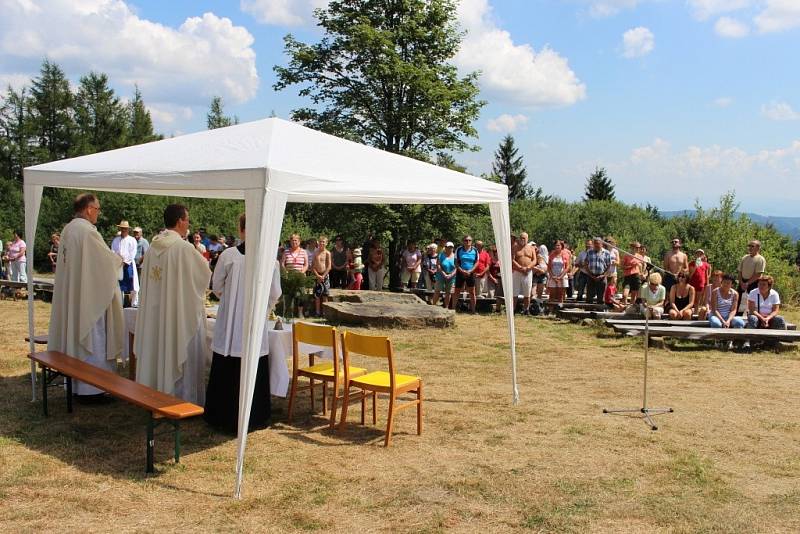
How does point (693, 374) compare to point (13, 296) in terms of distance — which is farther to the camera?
point (13, 296)

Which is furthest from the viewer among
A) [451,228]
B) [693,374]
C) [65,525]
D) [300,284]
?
[451,228]

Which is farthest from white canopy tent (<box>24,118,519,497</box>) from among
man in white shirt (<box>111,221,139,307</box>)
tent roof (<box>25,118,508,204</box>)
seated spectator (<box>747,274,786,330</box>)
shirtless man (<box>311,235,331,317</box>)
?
shirtless man (<box>311,235,331,317</box>)

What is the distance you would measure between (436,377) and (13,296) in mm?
12178

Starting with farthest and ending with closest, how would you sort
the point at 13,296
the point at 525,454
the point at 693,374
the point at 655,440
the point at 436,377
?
the point at 13,296 → the point at 693,374 → the point at 436,377 → the point at 655,440 → the point at 525,454

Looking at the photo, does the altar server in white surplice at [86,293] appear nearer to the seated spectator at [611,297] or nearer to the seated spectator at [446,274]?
the seated spectator at [446,274]

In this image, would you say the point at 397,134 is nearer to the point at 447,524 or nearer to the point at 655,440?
the point at 655,440

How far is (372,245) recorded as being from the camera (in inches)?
651

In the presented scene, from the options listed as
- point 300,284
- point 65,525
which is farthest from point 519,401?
point 65,525

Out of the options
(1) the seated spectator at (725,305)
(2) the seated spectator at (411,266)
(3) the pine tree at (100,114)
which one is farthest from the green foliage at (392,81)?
(3) the pine tree at (100,114)

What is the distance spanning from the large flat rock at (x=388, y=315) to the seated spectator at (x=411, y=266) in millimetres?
3567

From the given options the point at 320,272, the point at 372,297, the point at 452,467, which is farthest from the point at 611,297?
the point at 452,467

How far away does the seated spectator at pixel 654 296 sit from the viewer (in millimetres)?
12353

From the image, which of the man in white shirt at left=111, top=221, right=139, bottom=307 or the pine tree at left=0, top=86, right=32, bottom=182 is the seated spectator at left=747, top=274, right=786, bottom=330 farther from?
the pine tree at left=0, top=86, right=32, bottom=182

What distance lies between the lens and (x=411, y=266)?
16422mm
